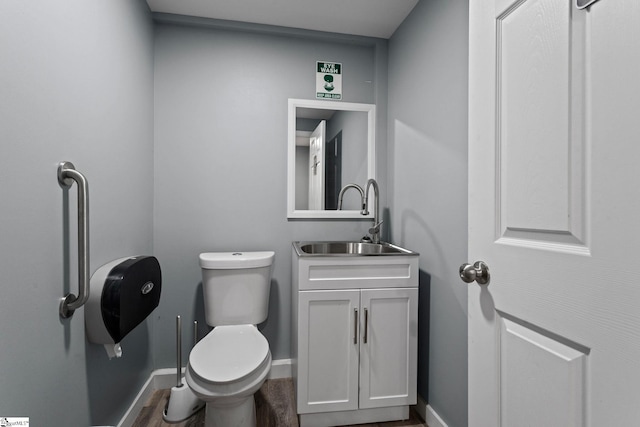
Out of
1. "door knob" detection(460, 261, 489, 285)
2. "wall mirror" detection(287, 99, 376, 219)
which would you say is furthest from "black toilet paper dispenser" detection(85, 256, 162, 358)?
"door knob" detection(460, 261, 489, 285)

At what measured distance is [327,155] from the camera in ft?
7.06

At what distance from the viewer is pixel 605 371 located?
1.84ft

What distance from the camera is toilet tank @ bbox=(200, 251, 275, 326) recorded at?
1808 millimetres

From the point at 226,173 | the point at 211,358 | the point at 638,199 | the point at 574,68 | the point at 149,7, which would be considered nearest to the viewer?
the point at 638,199

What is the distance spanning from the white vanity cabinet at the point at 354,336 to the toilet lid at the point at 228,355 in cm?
24

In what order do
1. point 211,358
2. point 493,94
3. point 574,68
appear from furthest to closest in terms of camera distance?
point 211,358, point 493,94, point 574,68

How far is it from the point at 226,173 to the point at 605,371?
1.95m

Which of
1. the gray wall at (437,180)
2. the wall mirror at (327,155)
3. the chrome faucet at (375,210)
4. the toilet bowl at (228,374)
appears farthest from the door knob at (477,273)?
the wall mirror at (327,155)

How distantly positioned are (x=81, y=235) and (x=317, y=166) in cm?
141

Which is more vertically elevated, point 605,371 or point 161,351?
point 605,371

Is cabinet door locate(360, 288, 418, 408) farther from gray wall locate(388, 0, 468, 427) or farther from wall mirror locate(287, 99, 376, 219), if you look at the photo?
wall mirror locate(287, 99, 376, 219)

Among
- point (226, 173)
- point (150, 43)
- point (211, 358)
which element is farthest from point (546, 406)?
point (150, 43)

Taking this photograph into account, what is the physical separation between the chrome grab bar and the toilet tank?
766mm

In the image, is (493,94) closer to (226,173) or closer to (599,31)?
(599,31)
